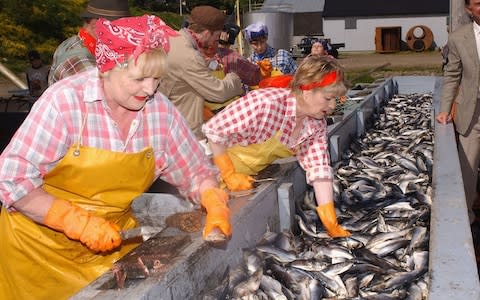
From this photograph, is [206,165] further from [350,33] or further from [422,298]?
[350,33]

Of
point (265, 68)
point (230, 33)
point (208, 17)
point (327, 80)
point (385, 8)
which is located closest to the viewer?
point (327, 80)

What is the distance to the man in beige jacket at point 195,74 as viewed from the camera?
4652 mm

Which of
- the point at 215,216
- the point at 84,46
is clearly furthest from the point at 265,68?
the point at 215,216

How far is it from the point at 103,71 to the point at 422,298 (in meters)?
2.14

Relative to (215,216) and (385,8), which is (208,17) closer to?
(215,216)

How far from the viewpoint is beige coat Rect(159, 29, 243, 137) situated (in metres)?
4.64

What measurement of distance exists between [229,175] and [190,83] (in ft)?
2.75

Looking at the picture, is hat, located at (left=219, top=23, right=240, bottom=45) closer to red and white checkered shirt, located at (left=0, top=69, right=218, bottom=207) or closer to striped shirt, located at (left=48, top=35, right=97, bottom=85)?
striped shirt, located at (left=48, top=35, right=97, bottom=85)

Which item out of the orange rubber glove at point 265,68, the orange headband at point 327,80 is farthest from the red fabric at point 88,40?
the orange rubber glove at point 265,68

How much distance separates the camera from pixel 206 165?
348 centimetres

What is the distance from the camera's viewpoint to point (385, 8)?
44.7 m

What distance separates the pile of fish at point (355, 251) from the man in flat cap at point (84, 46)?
1708 millimetres

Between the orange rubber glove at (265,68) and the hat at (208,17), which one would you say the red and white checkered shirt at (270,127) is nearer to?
the hat at (208,17)

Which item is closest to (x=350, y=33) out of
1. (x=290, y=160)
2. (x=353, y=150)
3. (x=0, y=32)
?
(x=0, y=32)
